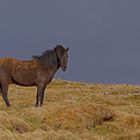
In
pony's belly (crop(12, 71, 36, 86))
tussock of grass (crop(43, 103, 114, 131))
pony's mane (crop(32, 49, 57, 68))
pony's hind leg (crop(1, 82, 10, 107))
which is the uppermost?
pony's mane (crop(32, 49, 57, 68))

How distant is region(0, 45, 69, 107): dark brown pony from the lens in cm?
3228

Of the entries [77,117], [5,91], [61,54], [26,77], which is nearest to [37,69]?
[26,77]

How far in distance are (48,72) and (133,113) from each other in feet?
17.8

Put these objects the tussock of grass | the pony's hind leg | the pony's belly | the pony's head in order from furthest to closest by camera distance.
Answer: the pony's hind leg
the pony's belly
the pony's head
the tussock of grass

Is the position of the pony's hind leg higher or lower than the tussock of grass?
higher

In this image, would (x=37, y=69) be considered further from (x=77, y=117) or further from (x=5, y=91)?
(x=77, y=117)

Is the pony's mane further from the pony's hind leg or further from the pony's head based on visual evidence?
the pony's hind leg

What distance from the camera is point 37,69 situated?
32.4 m

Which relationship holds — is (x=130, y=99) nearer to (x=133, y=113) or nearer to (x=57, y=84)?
(x=133, y=113)

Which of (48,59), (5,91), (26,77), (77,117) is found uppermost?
(48,59)

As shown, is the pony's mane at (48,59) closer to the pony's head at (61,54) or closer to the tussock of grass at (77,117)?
the pony's head at (61,54)

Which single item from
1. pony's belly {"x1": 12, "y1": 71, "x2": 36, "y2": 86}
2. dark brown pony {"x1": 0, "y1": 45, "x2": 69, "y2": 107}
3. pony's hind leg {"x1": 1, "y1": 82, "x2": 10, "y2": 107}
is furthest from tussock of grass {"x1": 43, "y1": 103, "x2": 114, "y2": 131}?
pony's hind leg {"x1": 1, "y1": 82, "x2": 10, "y2": 107}

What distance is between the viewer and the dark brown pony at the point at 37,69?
32.3 metres

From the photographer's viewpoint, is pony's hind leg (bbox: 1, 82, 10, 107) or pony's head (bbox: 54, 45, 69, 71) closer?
pony's head (bbox: 54, 45, 69, 71)
